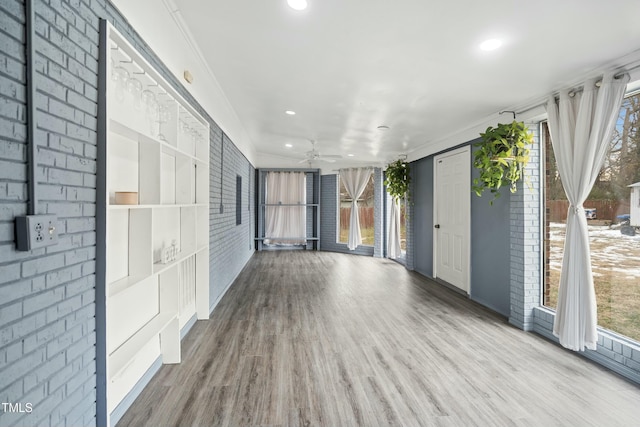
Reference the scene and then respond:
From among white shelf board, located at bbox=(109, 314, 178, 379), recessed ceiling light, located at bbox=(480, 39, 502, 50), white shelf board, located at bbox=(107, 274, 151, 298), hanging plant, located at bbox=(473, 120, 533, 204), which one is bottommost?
white shelf board, located at bbox=(109, 314, 178, 379)

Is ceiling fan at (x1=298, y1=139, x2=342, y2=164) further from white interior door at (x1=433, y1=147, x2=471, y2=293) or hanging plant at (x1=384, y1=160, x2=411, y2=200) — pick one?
white interior door at (x1=433, y1=147, x2=471, y2=293)

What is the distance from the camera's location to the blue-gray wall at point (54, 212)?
101 centimetres

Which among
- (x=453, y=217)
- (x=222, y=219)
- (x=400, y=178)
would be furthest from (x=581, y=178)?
(x=222, y=219)

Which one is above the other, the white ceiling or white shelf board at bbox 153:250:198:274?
the white ceiling

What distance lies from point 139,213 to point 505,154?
3.44 meters

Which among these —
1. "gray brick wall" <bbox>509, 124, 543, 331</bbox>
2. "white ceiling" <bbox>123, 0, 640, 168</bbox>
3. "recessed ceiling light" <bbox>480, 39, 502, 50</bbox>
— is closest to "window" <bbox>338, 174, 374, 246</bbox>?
"white ceiling" <bbox>123, 0, 640, 168</bbox>

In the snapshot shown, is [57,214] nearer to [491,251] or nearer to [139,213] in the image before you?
[139,213]

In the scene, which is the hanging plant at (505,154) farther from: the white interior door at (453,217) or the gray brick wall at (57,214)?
the gray brick wall at (57,214)

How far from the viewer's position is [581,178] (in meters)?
2.71

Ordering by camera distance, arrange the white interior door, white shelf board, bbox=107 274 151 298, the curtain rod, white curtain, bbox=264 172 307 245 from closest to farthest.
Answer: white shelf board, bbox=107 274 151 298
the curtain rod
the white interior door
white curtain, bbox=264 172 307 245

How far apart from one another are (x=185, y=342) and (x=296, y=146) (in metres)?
4.91

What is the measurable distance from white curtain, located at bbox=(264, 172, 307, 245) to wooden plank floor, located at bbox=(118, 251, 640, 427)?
191 inches

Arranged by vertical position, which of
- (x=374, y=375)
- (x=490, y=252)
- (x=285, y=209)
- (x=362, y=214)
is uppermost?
(x=285, y=209)

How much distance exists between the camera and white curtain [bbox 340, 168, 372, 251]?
8188mm
